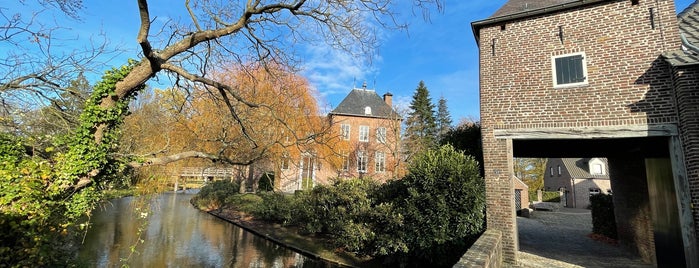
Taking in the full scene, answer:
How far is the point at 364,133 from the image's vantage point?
3212 cm

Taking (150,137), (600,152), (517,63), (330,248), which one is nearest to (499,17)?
→ (517,63)

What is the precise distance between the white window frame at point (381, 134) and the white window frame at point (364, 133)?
4.57 feet

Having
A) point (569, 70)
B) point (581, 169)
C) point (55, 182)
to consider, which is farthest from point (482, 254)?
point (581, 169)

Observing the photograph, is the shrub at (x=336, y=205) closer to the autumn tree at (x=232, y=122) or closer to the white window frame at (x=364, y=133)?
the autumn tree at (x=232, y=122)

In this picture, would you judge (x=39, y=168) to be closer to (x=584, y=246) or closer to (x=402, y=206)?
(x=402, y=206)

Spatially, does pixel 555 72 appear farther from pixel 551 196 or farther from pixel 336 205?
pixel 551 196

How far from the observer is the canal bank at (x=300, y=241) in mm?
11875

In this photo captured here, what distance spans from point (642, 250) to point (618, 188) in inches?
106

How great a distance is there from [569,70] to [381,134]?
22.4 metres

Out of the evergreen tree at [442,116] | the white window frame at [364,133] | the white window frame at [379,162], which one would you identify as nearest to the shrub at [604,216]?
the white window frame at [379,162]

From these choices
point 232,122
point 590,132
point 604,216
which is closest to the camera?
point 590,132

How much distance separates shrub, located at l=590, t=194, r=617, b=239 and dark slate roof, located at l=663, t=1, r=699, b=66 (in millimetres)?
7758

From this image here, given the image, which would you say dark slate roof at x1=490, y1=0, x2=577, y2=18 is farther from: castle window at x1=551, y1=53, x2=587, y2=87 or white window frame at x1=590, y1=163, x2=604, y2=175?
white window frame at x1=590, y1=163, x2=604, y2=175

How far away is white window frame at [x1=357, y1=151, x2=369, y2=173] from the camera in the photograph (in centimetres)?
3156
